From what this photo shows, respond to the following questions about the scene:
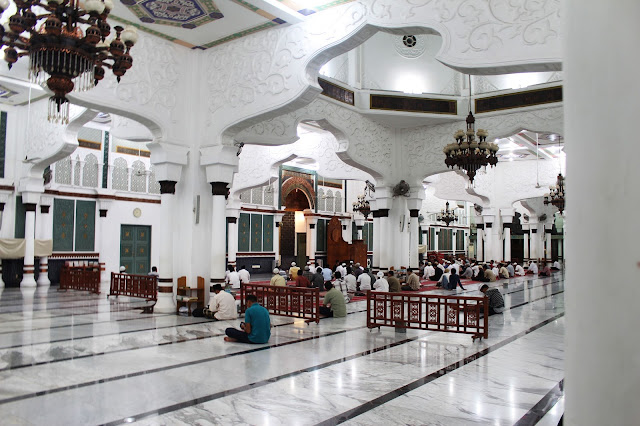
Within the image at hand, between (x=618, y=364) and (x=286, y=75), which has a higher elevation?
(x=286, y=75)

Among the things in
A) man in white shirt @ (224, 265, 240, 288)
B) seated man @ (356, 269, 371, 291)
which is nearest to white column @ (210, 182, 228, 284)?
man in white shirt @ (224, 265, 240, 288)

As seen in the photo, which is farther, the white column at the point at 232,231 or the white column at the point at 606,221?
the white column at the point at 232,231

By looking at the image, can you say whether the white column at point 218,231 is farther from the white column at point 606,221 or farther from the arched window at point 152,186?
the arched window at point 152,186

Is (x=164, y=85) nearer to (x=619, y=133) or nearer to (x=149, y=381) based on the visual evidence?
(x=149, y=381)

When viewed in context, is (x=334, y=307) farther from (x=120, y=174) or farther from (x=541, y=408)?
(x=120, y=174)

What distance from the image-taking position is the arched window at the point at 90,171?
13398mm

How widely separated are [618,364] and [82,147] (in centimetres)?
1416

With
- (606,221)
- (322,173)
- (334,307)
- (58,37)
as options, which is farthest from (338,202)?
(606,221)

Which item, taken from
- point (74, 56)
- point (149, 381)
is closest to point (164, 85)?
point (74, 56)

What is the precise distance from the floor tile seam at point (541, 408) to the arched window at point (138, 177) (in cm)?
1275

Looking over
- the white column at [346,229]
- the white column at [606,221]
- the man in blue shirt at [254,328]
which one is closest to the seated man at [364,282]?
the man in blue shirt at [254,328]

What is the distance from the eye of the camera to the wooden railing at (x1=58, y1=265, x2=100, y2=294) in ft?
35.5

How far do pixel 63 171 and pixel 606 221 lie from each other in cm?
1386

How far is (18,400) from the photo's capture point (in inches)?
141
